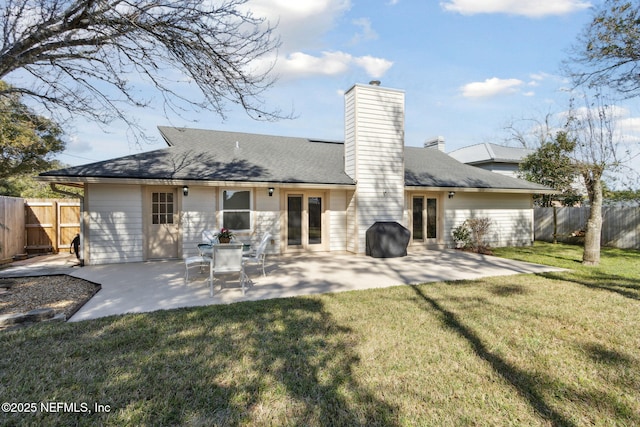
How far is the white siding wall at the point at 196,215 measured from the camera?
984 centimetres

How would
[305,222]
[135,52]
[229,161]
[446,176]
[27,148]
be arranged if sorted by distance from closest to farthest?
[135,52] → [229,161] → [305,222] → [446,176] → [27,148]

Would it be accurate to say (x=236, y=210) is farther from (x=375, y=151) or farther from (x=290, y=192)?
(x=375, y=151)

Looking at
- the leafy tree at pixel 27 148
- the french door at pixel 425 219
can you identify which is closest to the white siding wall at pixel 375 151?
the french door at pixel 425 219

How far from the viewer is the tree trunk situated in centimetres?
890

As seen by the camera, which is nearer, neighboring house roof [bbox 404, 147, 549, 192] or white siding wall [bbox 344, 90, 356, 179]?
white siding wall [bbox 344, 90, 356, 179]

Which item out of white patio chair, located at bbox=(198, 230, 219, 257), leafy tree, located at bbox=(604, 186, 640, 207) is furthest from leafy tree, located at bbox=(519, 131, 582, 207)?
white patio chair, located at bbox=(198, 230, 219, 257)

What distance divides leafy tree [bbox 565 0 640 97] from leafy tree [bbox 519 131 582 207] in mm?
1916

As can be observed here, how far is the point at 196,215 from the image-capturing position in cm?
996

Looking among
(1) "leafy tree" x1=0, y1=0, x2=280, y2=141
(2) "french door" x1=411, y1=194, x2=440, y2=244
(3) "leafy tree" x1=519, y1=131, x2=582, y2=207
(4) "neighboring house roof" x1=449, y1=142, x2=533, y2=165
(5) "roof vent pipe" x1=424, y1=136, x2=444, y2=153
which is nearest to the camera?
(1) "leafy tree" x1=0, y1=0, x2=280, y2=141

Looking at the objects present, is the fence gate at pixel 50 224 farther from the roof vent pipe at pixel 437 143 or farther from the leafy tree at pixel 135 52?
the roof vent pipe at pixel 437 143

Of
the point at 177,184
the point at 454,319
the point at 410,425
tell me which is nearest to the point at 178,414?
the point at 410,425

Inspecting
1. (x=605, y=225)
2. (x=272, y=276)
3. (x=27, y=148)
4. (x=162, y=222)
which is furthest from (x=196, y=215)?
(x=605, y=225)

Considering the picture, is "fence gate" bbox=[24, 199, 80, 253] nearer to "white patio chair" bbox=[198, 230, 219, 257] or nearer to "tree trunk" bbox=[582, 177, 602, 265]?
"white patio chair" bbox=[198, 230, 219, 257]

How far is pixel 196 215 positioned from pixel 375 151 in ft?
20.0
